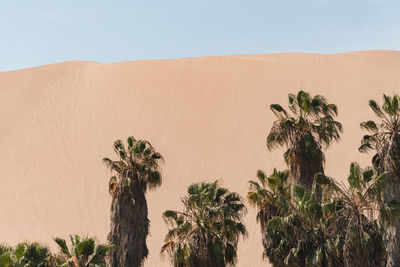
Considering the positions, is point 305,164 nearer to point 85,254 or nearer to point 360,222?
point 360,222

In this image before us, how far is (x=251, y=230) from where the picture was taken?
3325 centimetres

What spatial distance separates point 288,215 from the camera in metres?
17.5

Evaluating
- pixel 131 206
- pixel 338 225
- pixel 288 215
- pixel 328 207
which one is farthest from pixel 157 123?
pixel 338 225

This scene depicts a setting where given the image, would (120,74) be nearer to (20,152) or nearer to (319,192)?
(20,152)

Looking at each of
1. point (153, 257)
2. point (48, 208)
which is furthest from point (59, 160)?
point (153, 257)

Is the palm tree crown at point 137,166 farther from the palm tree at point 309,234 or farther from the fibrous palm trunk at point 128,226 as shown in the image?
the palm tree at point 309,234

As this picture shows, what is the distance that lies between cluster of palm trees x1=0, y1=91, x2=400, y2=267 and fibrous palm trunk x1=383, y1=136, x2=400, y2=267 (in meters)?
0.03

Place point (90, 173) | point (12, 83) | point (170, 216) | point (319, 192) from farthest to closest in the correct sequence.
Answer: point (12, 83)
point (90, 173)
point (319, 192)
point (170, 216)

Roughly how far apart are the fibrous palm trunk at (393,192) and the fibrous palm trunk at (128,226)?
8570mm

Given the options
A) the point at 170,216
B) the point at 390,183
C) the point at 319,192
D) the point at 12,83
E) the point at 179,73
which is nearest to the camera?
the point at 390,183

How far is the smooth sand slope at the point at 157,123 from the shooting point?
36188 mm

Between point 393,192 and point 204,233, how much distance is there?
609 centimetres

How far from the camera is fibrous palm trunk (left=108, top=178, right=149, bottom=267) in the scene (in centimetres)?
2055

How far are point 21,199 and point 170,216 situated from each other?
21.1 m
